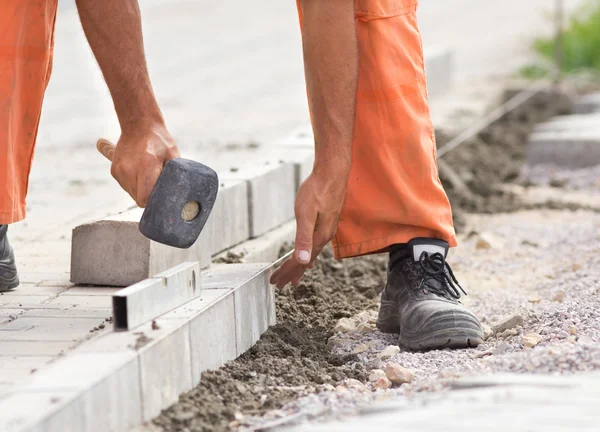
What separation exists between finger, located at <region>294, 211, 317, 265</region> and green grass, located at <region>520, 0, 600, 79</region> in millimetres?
8064

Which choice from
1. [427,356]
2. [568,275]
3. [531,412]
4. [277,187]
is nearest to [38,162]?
[277,187]

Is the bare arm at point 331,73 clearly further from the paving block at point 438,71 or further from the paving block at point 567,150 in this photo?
the paving block at point 438,71

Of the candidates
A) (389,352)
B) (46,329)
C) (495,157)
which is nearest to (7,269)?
(46,329)

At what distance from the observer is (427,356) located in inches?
135

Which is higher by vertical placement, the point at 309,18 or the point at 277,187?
the point at 309,18

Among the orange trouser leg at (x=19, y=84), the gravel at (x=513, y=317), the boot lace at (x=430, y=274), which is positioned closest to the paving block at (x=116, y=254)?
the orange trouser leg at (x=19, y=84)

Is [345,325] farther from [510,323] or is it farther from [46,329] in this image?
[46,329]

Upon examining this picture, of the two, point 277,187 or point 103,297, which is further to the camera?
point 277,187

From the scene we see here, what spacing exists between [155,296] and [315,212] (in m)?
0.61

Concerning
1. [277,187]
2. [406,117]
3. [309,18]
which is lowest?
[277,187]

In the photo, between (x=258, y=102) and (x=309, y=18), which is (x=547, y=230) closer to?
(x=309, y=18)

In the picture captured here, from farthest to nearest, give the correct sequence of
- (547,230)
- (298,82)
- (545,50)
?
(545,50), (298,82), (547,230)

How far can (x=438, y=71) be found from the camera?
998cm

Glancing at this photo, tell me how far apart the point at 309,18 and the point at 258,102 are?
231 inches
